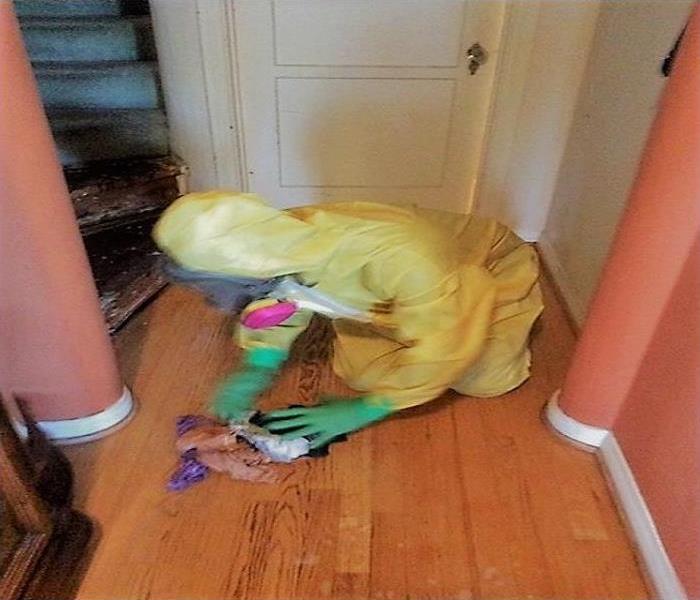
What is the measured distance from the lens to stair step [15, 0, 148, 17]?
2066mm

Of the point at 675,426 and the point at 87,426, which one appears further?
the point at 87,426

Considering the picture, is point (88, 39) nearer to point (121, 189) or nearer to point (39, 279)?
point (121, 189)

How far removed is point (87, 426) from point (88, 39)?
3.96ft

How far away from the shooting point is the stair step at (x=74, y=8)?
6.78ft

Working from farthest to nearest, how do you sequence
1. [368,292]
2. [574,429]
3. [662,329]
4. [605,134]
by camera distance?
1. [605,134]
2. [574,429]
3. [368,292]
4. [662,329]

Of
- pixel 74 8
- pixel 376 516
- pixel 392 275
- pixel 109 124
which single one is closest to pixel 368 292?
pixel 392 275

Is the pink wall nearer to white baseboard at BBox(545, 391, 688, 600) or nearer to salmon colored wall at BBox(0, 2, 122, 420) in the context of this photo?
white baseboard at BBox(545, 391, 688, 600)

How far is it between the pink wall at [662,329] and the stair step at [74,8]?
5.53 feet

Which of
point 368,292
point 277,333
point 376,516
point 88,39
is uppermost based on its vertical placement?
point 88,39

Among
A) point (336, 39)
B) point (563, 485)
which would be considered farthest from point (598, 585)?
point (336, 39)

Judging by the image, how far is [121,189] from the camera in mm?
1980

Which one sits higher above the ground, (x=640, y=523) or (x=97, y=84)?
(x=97, y=84)

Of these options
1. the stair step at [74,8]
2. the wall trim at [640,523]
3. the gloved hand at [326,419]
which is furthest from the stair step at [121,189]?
the wall trim at [640,523]

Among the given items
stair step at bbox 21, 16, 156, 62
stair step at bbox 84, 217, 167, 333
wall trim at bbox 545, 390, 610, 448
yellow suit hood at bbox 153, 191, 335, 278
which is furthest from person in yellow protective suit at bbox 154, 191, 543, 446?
stair step at bbox 21, 16, 156, 62
